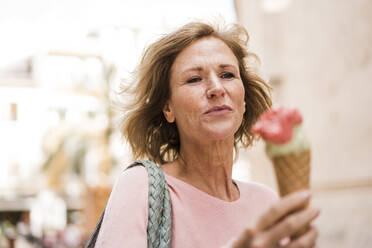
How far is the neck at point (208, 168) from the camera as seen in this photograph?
206 cm

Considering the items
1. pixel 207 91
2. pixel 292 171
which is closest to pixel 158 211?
pixel 207 91

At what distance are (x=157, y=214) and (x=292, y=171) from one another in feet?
1.97

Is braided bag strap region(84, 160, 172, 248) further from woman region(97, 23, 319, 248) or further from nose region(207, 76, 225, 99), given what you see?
nose region(207, 76, 225, 99)

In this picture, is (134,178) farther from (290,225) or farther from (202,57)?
(290,225)

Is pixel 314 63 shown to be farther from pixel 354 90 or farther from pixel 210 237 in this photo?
pixel 210 237

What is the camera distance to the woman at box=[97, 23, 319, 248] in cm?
175

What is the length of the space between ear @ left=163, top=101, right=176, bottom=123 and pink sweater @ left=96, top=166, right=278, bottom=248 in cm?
32

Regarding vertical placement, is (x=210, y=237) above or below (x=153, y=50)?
below

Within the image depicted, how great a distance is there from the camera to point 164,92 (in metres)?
2.19

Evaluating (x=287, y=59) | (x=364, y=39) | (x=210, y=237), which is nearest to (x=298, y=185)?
(x=210, y=237)

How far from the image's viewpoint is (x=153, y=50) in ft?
7.14

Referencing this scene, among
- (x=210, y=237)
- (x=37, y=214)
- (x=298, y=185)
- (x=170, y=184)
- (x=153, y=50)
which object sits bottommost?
(x=37, y=214)

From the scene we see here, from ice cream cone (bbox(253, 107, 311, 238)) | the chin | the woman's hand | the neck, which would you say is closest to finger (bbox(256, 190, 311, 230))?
the woman's hand

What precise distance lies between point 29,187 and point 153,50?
26727mm
